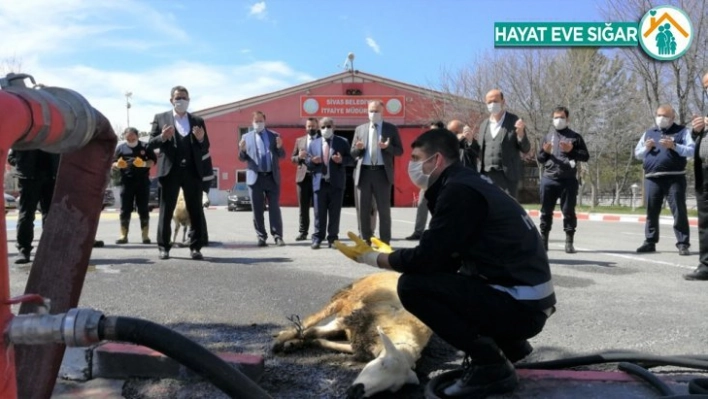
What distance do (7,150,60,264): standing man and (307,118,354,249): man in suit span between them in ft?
11.5

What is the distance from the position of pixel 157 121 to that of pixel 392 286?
4583 mm

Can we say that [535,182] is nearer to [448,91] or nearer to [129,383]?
[448,91]

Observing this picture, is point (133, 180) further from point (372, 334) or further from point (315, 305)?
point (372, 334)

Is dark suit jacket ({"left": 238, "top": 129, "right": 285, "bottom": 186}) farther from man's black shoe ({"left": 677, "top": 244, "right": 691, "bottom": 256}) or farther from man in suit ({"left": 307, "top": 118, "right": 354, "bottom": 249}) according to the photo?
man's black shoe ({"left": 677, "top": 244, "right": 691, "bottom": 256})

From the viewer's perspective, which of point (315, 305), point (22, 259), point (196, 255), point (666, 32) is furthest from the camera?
point (666, 32)

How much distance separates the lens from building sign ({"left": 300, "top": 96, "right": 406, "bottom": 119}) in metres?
32.6

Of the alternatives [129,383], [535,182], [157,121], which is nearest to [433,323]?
[129,383]

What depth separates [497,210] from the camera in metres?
2.69

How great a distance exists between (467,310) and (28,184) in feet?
20.1

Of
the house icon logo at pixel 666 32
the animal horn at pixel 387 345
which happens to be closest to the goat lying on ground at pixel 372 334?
the animal horn at pixel 387 345

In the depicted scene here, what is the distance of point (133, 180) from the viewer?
9242mm

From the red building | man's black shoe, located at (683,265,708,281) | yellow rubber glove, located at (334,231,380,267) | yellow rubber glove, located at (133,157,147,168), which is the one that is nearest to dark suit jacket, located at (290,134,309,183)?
yellow rubber glove, located at (133,157,147,168)

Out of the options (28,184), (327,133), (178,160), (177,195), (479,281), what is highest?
(327,133)

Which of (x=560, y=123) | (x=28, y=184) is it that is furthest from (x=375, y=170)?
(x=28, y=184)
